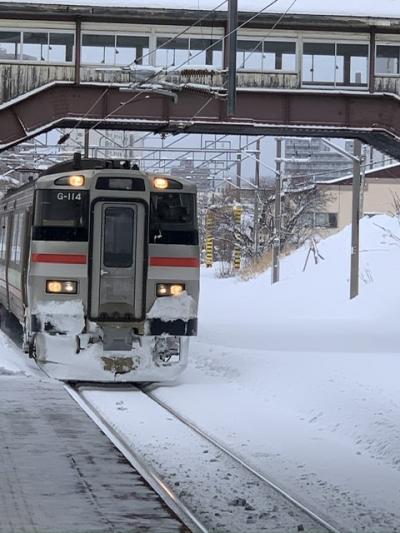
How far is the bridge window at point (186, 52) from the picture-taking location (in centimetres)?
2338

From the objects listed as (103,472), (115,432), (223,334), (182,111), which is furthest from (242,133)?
(103,472)

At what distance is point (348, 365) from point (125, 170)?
4.61 m

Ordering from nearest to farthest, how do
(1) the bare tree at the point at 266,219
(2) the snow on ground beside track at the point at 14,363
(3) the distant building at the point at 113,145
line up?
(2) the snow on ground beside track at the point at 14,363, (3) the distant building at the point at 113,145, (1) the bare tree at the point at 266,219

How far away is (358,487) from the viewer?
26.7 ft

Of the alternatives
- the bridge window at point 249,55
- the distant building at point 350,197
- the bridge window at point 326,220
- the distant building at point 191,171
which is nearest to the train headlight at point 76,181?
the bridge window at point 249,55

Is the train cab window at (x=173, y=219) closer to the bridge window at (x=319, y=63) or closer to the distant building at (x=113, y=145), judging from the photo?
the bridge window at (x=319, y=63)

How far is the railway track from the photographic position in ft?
22.9

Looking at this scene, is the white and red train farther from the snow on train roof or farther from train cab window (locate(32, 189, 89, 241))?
the snow on train roof

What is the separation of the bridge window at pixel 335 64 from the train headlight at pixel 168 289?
10634mm

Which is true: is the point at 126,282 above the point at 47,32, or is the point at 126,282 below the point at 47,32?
below

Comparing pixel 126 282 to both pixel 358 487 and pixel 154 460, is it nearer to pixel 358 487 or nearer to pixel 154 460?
pixel 154 460

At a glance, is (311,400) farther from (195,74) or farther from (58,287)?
(195,74)

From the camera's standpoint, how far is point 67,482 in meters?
8.02

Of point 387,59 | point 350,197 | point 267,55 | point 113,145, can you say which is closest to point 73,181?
point 267,55
